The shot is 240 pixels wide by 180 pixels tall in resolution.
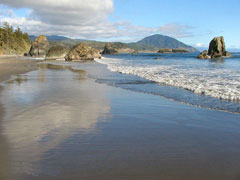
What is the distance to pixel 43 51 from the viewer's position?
234 ft

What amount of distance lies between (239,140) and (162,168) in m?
2.02

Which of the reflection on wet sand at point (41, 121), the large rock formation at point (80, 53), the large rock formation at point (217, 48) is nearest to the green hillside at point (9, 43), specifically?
the large rock formation at point (80, 53)

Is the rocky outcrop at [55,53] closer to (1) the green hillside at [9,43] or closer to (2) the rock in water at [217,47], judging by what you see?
(1) the green hillside at [9,43]

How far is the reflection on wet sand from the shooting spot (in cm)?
363

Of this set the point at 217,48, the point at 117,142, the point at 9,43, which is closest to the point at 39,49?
the point at 9,43

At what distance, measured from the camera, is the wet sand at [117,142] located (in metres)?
3.12

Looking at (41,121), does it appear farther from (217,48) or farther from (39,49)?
(217,48)

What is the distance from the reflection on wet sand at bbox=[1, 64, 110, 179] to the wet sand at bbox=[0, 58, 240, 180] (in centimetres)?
2

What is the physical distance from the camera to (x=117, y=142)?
416cm

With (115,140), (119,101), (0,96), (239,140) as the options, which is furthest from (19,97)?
(239,140)

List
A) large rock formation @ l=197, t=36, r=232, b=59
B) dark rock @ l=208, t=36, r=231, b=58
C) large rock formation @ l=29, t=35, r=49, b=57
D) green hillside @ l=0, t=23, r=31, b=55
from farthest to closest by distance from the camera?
green hillside @ l=0, t=23, r=31, b=55 < large rock formation @ l=29, t=35, r=49, b=57 < dark rock @ l=208, t=36, r=231, b=58 < large rock formation @ l=197, t=36, r=232, b=59

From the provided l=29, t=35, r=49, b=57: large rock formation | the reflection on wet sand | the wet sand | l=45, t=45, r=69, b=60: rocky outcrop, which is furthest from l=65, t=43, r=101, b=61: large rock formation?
the wet sand

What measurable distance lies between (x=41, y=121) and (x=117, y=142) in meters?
2.24

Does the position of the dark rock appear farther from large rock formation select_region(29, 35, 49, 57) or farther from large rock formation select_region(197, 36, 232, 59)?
large rock formation select_region(29, 35, 49, 57)
